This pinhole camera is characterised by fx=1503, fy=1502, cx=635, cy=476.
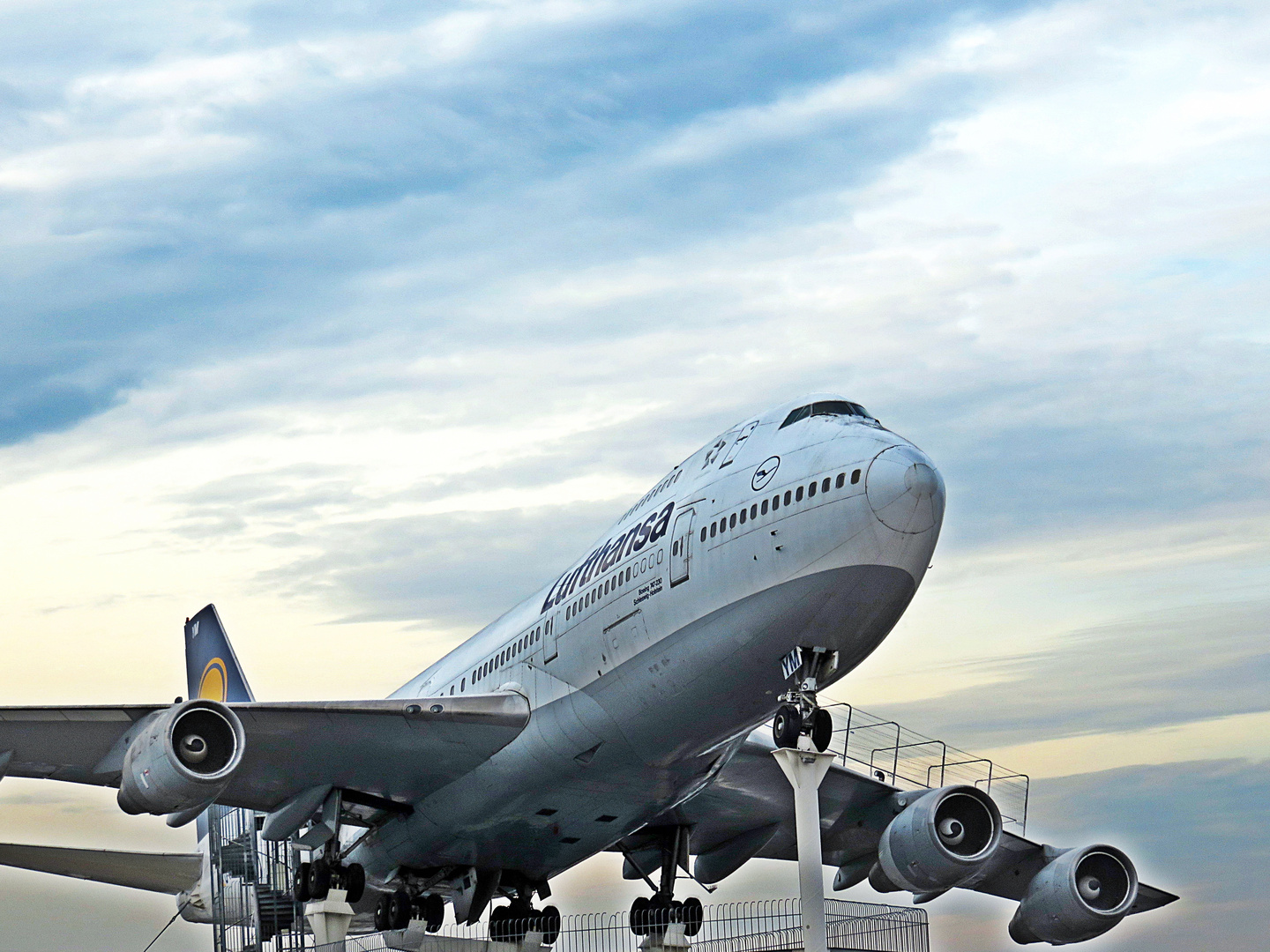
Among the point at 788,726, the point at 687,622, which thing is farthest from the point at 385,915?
the point at 788,726

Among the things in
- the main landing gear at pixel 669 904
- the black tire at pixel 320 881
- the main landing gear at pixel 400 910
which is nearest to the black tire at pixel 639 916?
the main landing gear at pixel 669 904

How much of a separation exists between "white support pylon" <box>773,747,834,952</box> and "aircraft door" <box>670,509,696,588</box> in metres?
3.34

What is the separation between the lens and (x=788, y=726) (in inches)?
948

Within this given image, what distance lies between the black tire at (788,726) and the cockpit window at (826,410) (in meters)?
4.70

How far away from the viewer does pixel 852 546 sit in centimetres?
2270

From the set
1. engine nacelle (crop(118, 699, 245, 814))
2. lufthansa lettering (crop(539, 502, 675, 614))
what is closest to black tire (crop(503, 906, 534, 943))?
lufthansa lettering (crop(539, 502, 675, 614))

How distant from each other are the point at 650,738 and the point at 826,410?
6.68 meters

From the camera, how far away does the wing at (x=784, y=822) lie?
34281 mm

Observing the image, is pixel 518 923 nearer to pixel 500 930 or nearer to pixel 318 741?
pixel 500 930

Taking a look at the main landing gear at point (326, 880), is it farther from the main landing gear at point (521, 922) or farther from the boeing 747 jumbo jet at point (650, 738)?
the main landing gear at point (521, 922)

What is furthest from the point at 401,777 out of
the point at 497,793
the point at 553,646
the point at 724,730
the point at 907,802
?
the point at 907,802

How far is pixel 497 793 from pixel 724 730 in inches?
216

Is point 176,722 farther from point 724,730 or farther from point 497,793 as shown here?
point 724,730

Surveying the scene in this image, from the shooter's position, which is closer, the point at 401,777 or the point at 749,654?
the point at 749,654
